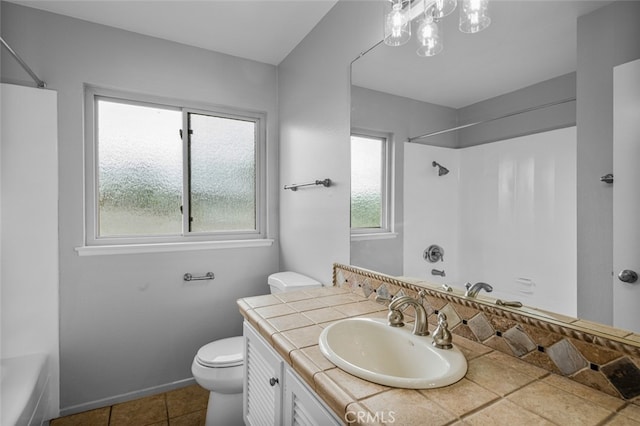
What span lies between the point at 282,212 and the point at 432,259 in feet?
4.83

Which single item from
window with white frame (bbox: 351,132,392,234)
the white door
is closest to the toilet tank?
window with white frame (bbox: 351,132,392,234)

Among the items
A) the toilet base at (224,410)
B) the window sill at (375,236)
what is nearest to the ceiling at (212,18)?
the window sill at (375,236)

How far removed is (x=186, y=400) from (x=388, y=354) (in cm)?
168

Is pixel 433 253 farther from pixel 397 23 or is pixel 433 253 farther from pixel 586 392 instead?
pixel 397 23

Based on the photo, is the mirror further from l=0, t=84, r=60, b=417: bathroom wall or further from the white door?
l=0, t=84, r=60, b=417: bathroom wall

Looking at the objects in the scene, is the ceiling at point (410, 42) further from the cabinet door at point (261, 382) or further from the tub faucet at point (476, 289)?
the cabinet door at point (261, 382)

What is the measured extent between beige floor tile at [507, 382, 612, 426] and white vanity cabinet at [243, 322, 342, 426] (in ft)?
1.41

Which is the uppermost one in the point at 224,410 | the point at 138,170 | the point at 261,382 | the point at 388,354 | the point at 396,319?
the point at 138,170

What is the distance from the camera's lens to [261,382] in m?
1.26

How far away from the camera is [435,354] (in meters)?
0.91

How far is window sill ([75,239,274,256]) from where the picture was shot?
196cm

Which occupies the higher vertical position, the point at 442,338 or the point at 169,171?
the point at 169,171

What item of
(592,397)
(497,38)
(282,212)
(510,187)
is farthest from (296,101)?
(592,397)

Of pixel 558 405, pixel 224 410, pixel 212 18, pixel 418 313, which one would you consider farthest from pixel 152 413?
pixel 212 18
